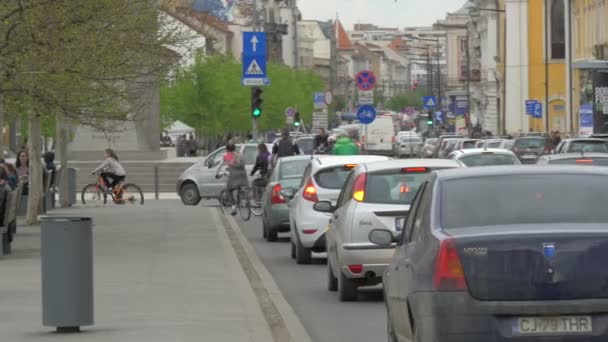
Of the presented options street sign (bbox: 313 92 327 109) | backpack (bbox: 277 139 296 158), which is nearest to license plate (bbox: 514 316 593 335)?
backpack (bbox: 277 139 296 158)

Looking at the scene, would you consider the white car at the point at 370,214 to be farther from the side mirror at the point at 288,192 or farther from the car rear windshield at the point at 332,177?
the side mirror at the point at 288,192

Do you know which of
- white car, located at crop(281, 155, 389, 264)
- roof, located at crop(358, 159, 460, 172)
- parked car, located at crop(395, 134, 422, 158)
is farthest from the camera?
parked car, located at crop(395, 134, 422, 158)

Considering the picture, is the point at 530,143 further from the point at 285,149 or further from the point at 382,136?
the point at 382,136

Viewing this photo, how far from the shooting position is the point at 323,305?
716 inches

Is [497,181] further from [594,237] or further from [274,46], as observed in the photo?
[274,46]

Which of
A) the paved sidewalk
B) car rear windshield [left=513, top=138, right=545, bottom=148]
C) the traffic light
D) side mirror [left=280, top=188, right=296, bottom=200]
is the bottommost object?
the paved sidewalk

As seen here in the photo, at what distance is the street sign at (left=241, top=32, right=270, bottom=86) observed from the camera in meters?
44.5

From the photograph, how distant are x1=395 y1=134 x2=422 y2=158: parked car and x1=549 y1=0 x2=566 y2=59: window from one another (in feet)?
32.5

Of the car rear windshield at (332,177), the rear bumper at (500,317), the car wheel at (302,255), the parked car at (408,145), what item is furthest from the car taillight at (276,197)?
the parked car at (408,145)

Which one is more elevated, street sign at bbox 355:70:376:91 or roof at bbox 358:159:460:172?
street sign at bbox 355:70:376:91

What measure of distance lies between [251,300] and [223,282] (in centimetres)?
264

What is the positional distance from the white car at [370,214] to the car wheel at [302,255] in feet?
16.5

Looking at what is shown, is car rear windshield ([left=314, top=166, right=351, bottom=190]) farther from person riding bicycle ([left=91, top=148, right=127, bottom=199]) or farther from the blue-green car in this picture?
person riding bicycle ([left=91, top=148, right=127, bottom=199])

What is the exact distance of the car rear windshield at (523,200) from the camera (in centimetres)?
1006
